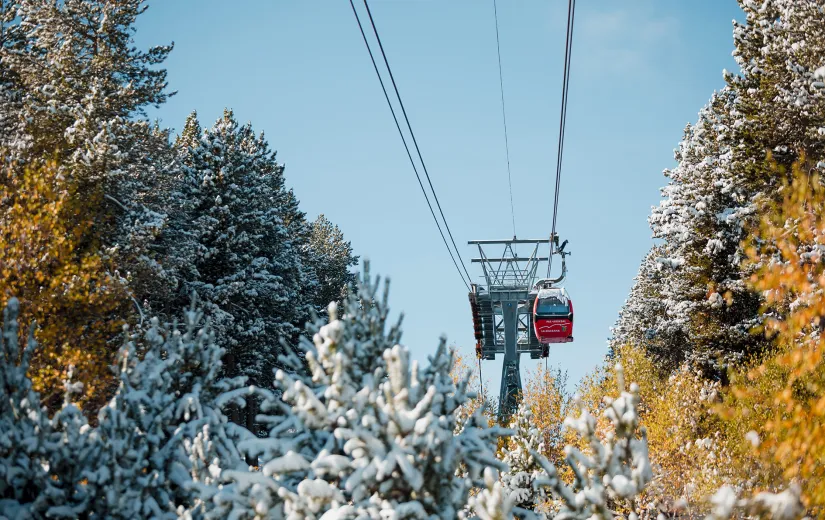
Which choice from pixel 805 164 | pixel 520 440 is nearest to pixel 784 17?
pixel 805 164

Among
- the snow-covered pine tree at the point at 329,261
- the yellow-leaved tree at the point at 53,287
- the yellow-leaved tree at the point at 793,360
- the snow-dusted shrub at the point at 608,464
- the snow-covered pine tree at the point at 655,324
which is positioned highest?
the snow-covered pine tree at the point at 329,261

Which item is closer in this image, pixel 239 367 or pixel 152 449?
pixel 152 449

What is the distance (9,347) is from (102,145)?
16667mm

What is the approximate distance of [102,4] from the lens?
27328 mm

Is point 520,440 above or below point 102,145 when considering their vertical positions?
below

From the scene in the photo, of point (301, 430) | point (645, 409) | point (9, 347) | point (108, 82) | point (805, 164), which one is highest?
point (108, 82)

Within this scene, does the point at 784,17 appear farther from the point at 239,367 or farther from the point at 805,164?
the point at 239,367

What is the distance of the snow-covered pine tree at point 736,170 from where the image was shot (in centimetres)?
1972

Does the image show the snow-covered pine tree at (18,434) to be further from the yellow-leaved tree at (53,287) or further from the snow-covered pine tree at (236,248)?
the snow-covered pine tree at (236,248)

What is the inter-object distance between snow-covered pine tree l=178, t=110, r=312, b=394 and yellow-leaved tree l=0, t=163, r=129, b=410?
850 centimetres

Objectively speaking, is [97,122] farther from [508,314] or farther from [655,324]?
[655,324]

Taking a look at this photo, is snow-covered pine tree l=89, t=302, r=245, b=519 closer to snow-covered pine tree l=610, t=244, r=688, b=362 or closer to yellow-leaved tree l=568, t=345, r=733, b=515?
yellow-leaved tree l=568, t=345, r=733, b=515

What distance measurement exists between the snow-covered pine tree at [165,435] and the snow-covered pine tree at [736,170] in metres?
13.4

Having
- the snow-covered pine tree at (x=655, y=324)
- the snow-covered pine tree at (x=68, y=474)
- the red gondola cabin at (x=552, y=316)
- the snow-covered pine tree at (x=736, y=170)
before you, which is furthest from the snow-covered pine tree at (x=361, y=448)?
the snow-covered pine tree at (x=655, y=324)
